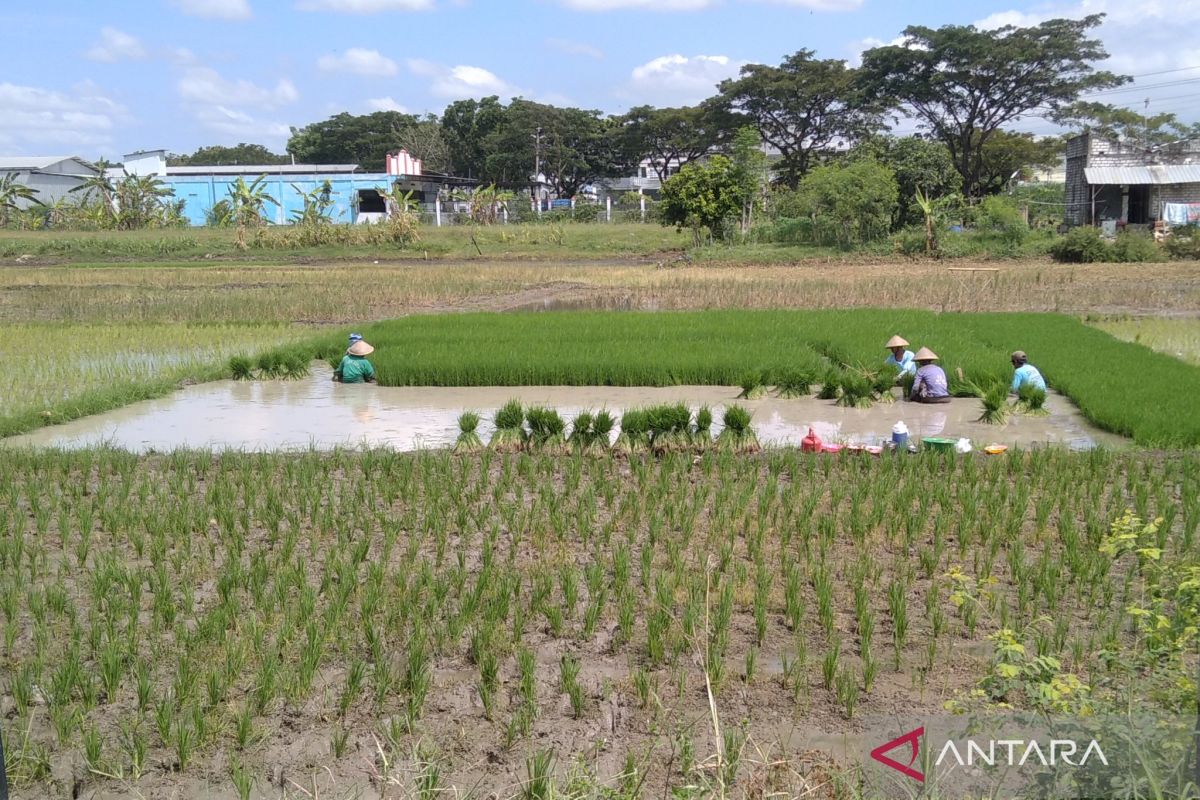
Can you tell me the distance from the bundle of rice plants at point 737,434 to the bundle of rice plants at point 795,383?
2.70 meters

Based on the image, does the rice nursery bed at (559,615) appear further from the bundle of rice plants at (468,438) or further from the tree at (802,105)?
the tree at (802,105)

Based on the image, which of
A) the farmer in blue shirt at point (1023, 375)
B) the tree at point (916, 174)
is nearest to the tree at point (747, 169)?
the tree at point (916, 174)

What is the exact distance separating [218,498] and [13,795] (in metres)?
3.47

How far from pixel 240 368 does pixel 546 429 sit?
18.3 feet

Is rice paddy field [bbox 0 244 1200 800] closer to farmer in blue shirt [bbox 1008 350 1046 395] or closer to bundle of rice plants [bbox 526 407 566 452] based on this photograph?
bundle of rice plants [bbox 526 407 566 452]

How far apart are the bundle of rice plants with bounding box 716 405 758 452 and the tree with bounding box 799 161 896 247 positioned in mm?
22287

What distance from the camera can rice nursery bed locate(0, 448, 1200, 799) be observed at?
3539mm

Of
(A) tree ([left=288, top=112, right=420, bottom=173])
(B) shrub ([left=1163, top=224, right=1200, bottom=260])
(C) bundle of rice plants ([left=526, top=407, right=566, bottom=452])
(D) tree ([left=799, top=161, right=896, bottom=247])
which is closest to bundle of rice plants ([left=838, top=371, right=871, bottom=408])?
(C) bundle of rice plants ([left=526, top=407, right=566, bottom=452])

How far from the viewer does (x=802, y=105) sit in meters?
40.7

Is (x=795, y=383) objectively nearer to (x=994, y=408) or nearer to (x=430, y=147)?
(x=994, y=408)

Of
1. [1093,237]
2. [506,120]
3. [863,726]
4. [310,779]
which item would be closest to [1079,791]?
[863,726]

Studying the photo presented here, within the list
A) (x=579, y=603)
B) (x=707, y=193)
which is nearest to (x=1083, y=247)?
(x=707, y=193)

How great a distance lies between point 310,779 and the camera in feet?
11.6

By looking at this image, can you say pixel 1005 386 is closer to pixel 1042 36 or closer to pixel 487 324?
pixel 487 324
